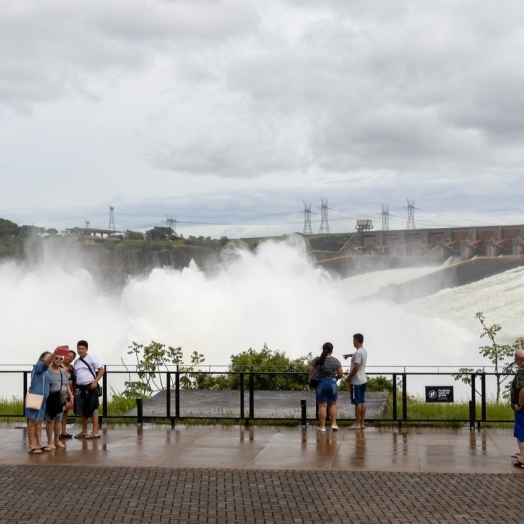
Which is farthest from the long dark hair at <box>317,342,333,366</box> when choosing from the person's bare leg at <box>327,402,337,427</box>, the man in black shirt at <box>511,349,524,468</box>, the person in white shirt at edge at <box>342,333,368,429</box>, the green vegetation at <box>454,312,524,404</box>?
the man in black shirt at <box>511,349,524,468</box>

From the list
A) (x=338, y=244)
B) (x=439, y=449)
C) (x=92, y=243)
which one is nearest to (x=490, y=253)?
(x=338, y=244)

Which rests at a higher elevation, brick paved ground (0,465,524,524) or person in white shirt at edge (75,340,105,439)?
person in white shirt at edge (75,340,105,439)

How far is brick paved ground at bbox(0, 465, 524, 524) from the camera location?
29.3 ft

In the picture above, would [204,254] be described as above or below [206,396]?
above

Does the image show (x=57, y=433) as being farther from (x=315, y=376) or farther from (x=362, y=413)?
(x=362, y=413)

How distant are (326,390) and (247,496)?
15.7 feet

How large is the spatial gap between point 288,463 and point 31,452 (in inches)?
152

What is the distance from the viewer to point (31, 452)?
42.3 ft

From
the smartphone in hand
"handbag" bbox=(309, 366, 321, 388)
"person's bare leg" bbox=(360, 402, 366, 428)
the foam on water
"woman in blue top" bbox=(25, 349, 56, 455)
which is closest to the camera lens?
"woman in blue top" bbox=(25, 349, 56, 455)

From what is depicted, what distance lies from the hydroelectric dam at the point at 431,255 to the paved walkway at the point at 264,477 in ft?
189

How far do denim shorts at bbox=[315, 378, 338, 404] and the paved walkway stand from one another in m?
0.59

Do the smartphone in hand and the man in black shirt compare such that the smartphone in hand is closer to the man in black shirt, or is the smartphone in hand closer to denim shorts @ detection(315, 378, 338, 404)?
denim shorts @ detection(315, 378, 338, 404)

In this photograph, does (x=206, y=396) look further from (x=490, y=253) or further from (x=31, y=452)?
(x=490, y=253)

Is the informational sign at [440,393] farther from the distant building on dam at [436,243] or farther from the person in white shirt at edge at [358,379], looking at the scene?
the distant building on dam at [436,243]
